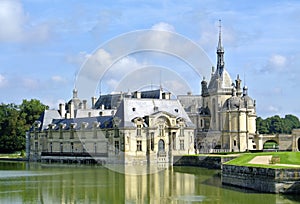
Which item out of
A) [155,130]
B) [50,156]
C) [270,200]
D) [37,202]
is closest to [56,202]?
[37,202]

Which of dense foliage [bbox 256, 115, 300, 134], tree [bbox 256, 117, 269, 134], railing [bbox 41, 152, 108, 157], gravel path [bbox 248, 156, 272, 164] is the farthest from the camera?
dense foliage [bbox 256, 115, 300, 134]

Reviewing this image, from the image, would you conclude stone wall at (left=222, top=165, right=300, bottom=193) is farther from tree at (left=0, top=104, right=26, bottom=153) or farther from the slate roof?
tree at (left=0, top=104, right=26, bottom=153)

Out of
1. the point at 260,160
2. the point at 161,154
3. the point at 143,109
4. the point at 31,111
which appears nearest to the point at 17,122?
the point at 31,111

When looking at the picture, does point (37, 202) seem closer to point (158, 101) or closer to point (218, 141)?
point (158, 101)

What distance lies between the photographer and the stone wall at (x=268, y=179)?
28.2 meters

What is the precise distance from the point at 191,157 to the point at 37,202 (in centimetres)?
2804

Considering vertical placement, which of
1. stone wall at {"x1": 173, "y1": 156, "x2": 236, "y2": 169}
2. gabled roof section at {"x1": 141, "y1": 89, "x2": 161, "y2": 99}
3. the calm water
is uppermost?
gabled roof section at {"x1": 141, "y1": 89, "x2": 161, "y2": 99}

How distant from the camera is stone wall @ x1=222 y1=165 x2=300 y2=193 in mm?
28172

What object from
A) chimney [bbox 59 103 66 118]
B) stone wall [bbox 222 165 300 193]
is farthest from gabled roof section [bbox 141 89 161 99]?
stone wall [bbox 222 165 300 193]

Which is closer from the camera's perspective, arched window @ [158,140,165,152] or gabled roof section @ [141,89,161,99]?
arched window @ [158,140,165,152]

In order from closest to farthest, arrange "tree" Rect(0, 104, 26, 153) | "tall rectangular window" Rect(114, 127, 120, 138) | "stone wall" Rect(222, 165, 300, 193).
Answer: "stone wall" Rect(222, 165, 300, 193) < "tall rectangular window" Rect(114, 127, 120, 138) < "tree" Rect(0, 104, 26, 153)

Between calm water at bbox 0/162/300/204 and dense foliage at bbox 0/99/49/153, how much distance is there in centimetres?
3928

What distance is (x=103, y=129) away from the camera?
6012 centimetres

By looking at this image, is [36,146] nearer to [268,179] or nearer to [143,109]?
[143,109]
